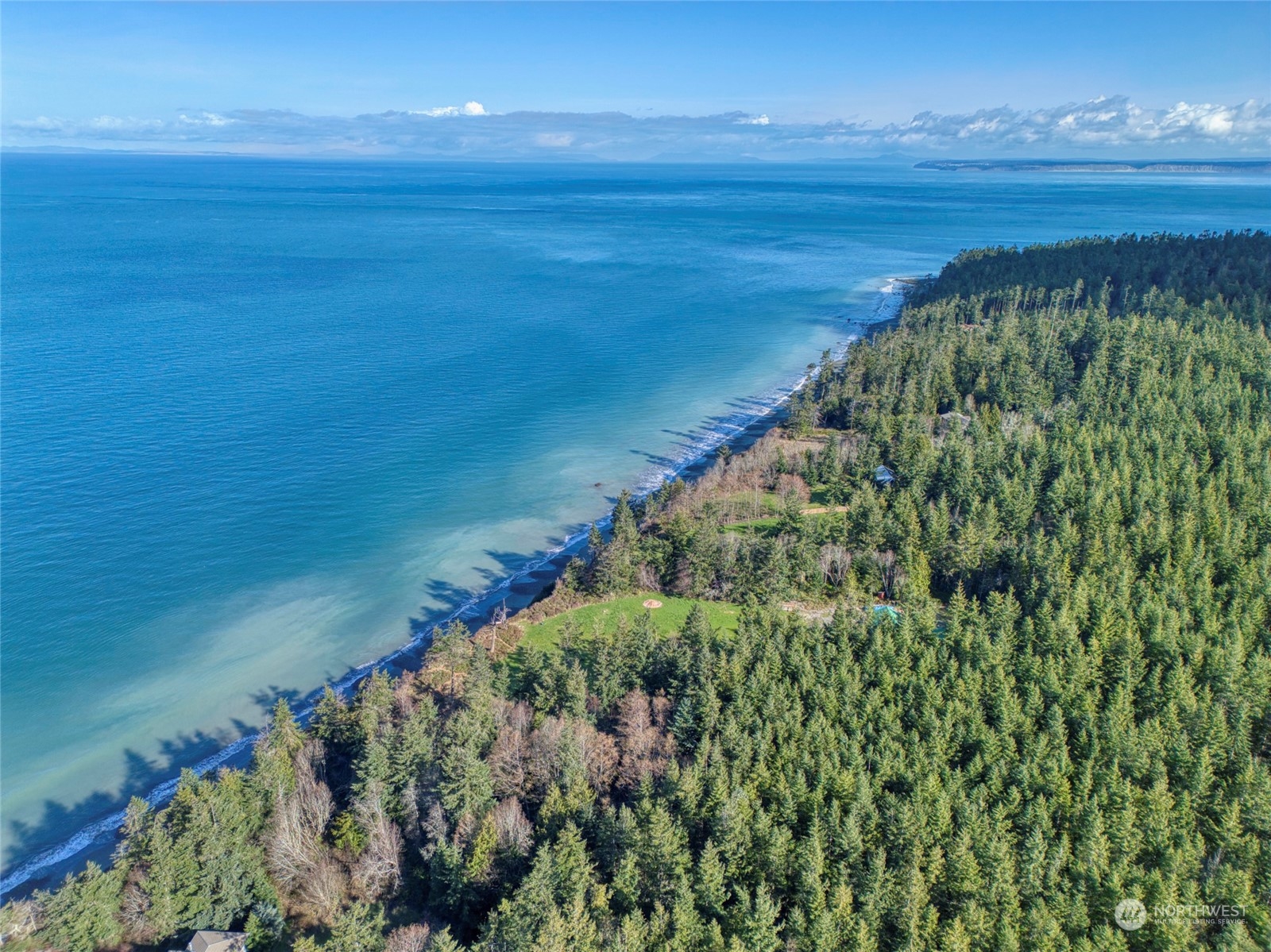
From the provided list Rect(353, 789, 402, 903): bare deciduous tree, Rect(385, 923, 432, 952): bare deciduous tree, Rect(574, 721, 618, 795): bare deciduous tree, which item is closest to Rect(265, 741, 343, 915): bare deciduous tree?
Rect(353, 789, 402, 903): bare deciduous tree

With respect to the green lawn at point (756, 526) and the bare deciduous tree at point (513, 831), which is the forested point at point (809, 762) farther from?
the green lawn at point (756, 526)

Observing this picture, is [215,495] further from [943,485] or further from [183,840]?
[943,485]

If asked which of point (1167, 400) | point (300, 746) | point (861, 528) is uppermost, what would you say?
point (1167, 400)

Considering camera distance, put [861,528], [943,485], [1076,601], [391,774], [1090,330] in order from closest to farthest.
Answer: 1. [391,774]
2. [1076,601]
3. [861,528]
4. [943,485]
5. [1090,330]

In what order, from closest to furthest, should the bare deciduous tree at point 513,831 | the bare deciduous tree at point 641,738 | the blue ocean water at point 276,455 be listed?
the bare deciduous tree at point 513,831, the bare deciduous tree at point 641,738, the blue ocean water at point 276,455

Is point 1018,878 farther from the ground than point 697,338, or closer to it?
closer to it

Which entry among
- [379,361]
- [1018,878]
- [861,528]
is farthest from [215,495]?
[1018,878]

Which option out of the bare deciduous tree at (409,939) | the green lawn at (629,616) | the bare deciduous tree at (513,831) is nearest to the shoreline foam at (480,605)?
the green lawn at (629,616)

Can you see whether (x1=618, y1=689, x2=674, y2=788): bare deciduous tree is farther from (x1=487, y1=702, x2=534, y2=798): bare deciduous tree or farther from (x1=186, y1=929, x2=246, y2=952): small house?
(x1=186, y1=929, x2=246, y2=952): small house

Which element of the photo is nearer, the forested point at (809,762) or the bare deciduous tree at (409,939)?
the bare deciduous tree at (409,939)
